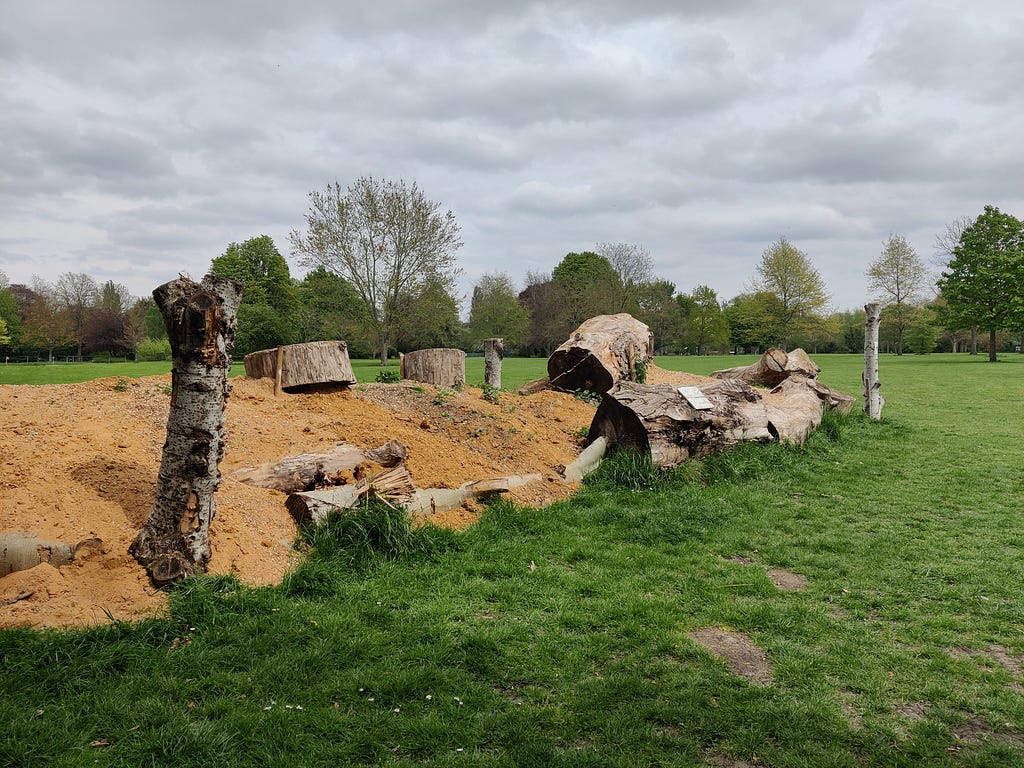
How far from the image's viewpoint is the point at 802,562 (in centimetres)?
558

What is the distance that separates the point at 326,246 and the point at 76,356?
32801 mm

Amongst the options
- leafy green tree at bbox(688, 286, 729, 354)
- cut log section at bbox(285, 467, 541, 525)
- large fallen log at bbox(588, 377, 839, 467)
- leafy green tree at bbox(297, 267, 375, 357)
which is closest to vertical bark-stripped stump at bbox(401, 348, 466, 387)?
large fallen log at bbox(588, 377, 839, 467)

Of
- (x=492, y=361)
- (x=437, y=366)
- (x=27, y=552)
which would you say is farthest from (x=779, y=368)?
(x=27, y=552)

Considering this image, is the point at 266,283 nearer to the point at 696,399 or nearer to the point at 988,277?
the point at 696,399

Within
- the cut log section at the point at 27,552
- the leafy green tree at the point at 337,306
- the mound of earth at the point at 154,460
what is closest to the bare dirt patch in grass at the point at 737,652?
the mound of earth at the point at 154,460

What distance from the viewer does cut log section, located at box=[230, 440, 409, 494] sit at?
226 inches

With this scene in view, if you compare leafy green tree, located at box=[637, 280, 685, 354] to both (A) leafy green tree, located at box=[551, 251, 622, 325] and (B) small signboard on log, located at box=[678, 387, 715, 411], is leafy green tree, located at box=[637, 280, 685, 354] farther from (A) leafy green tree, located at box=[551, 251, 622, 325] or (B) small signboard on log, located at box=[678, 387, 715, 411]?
(B) small signboard on log, located at box=[678, 387, 715, 411]

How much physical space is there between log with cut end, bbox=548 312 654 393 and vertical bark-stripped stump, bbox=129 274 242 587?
28.5 feet

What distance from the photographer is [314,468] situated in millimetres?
5938

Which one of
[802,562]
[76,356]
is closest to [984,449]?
[802,562]

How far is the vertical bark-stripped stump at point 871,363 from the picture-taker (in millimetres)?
12953

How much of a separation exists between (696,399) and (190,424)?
6.56m

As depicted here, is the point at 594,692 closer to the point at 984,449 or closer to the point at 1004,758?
the point at 1004,758

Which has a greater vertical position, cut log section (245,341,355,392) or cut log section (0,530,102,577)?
cut log section (245,341,355,392)
